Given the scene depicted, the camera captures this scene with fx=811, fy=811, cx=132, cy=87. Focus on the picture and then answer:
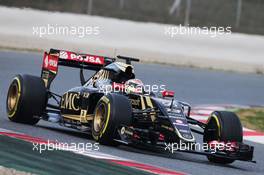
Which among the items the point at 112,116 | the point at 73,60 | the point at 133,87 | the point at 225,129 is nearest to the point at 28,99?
the point at 73,60

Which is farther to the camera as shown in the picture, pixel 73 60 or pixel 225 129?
pixel 73 60

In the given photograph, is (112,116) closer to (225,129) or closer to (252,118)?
(225,129)

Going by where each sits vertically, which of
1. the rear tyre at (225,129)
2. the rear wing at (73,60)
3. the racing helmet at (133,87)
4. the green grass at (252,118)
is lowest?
the green grass at (252,118)

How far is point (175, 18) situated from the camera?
3053 centimetres

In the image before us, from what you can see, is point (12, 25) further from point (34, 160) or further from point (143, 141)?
point (34, 160)

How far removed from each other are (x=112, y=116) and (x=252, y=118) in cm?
581

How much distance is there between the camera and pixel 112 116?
952 centimetres

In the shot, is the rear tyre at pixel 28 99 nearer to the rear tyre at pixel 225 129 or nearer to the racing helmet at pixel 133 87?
the racing helmet at pixel 133 87

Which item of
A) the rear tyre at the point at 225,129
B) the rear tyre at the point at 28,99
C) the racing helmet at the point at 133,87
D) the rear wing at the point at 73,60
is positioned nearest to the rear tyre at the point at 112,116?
the racing helmet at the point at 133,87

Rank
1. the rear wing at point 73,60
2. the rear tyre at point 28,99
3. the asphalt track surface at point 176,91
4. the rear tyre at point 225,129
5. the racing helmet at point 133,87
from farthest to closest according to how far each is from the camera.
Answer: the rear wing at point 73,60 → the rear tyre at point 28,99 → the racing helmet at point 133,87 → the rear tyre at point 225,129 → the asphalt track surface at point 176,91

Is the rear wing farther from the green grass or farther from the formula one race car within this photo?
the green grass

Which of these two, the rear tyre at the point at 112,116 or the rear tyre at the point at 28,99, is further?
the rear tyre at the point at 28,99

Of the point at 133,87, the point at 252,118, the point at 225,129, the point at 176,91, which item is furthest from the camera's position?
the point at 176,91

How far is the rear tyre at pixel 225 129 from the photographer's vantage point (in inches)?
385
